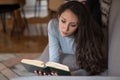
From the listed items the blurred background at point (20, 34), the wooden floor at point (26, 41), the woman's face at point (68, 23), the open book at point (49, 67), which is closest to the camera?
the open book at point (49, 67)

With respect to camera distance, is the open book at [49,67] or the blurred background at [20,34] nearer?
the open book at [49,67]

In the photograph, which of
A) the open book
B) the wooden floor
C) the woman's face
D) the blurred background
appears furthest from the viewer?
the wooden floor

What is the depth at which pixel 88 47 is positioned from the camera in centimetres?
150

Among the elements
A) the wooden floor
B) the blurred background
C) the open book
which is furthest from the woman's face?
the wooden floor

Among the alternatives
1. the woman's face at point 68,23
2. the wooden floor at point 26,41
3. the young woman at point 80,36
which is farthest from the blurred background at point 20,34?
the woman's face at point 68,23

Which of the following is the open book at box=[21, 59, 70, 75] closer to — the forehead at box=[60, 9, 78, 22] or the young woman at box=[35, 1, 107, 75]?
the young woman at box=[35, 1, 107, 75]

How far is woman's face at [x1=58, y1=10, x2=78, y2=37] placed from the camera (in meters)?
1.42

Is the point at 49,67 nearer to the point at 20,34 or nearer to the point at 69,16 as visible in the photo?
the point at 69,16

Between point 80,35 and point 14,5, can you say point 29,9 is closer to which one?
point 14,5

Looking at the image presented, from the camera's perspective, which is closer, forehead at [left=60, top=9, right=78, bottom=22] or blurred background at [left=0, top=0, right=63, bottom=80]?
forehead at [left=60, top=9, right=78, bottom=22]

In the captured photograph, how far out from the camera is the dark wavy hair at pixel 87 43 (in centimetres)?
146

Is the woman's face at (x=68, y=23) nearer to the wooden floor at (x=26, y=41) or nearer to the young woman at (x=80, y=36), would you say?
the young woman at (x=80, y=36)

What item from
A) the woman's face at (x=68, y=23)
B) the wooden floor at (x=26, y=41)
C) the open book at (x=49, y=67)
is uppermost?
the woman's face at (x=68, y=23)

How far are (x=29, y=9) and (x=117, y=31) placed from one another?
126 inches
